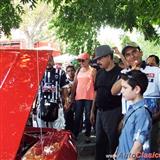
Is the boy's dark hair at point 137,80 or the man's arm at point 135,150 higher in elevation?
the boy's dark hair at point 137,80

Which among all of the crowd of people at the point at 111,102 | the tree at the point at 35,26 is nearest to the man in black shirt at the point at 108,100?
the crowd of people at the point at 111,102

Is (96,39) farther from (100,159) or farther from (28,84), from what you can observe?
(28,84)

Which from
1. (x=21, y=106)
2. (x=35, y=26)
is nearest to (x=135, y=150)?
(x=21, y=106)

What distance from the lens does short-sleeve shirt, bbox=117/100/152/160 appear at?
3.49 metres

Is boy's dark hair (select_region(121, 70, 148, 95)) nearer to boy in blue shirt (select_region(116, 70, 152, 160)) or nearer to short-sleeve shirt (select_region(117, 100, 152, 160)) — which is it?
boy in blue shirt (select_region(116, 70, 152, 160))

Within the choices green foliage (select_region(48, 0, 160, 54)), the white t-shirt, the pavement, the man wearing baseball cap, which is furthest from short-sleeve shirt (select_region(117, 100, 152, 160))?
the pavement

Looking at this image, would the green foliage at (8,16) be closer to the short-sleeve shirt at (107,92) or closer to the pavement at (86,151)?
the pavement at (86,151)

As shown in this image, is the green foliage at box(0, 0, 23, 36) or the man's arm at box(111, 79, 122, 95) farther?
the green foliage at box(0, 0, 23, 36)

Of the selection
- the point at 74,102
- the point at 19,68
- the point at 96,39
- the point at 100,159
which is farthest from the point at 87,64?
the point at 19,68

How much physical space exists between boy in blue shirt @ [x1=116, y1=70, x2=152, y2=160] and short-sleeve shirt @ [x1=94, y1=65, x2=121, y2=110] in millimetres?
1823

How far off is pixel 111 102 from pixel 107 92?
0.13 metres

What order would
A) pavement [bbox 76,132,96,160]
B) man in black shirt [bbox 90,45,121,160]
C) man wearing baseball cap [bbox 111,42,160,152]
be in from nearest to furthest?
man wearing baseball cap [bbox 111,42,160,152]
man in black shirt [bbox 90,45,121,160]
pavement [bbox 76,132,96,160]

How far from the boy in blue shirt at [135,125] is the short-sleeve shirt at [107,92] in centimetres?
182

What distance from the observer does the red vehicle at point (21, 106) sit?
3259 mm
